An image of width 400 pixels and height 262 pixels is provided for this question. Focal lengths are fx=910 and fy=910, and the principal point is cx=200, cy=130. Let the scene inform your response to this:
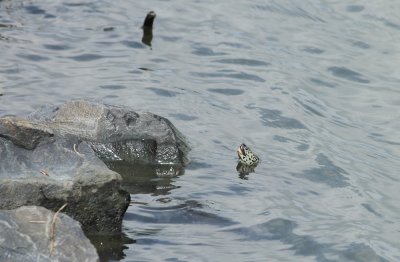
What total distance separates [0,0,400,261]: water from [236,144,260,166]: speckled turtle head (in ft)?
0.33

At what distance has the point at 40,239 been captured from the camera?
584 centimetres

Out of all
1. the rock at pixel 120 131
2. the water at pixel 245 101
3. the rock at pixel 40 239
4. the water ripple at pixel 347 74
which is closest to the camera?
the rock at pixel 40 239

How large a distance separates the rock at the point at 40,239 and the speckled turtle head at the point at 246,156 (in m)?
3.68

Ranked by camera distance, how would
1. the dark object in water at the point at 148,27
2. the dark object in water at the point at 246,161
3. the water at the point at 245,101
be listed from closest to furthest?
the water at the point at 245,101, the dark object in water at the point at 246,161, the dark object in water at the point at 148,27

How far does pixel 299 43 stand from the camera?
14172 mm

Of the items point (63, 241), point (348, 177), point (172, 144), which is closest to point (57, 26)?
point (172, 144)

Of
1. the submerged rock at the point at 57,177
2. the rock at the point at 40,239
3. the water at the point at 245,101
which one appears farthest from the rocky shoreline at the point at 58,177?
the rock at the point at 40,239

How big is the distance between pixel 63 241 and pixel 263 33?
30.1 ft

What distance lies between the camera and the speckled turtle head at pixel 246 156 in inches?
376

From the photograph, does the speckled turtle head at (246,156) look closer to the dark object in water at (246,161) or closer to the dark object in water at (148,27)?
the dark object in water at (246,161)

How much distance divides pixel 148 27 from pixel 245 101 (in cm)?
313

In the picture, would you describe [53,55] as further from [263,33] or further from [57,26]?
[263,33]

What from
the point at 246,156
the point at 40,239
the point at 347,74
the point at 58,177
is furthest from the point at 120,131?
the point at 347,74

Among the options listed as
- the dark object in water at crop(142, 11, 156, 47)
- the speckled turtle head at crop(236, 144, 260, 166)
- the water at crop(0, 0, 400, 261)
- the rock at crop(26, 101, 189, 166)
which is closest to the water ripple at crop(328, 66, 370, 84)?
the water at crop(0, 0, 400, 261)
